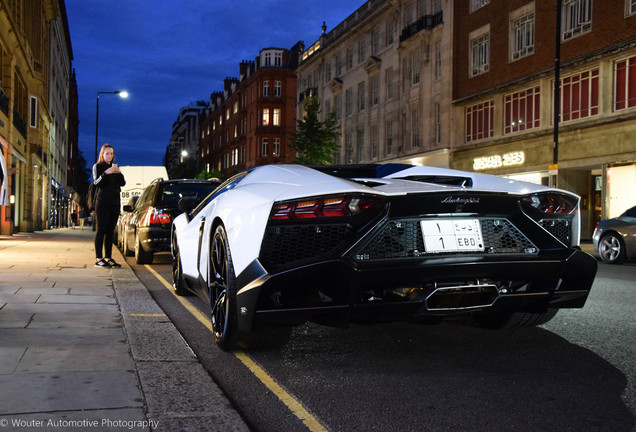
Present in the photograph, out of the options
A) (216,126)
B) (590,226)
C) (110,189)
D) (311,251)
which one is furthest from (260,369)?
(216,126)

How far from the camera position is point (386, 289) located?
3.72 m

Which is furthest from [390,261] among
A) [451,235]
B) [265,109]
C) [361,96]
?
[265,109]

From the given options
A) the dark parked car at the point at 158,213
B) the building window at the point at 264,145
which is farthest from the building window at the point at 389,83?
the building window at the point at 264,145

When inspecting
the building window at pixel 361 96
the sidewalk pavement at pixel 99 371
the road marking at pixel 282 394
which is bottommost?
the road marking at pixel 282 394

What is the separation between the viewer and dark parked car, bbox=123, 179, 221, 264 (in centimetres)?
1098

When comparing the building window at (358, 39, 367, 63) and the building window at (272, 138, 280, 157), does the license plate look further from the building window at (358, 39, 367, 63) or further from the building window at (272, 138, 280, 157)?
the building window at (272, 138, 280, 157)

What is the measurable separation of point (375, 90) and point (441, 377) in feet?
128

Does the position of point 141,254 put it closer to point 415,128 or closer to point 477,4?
point 477,4

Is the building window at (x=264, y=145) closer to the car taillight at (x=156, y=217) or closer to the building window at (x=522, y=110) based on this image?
the building window at (x=522, y=110)

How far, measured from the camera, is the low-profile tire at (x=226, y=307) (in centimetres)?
404

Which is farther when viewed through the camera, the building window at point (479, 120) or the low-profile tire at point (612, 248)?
the building window at point (479, 120)

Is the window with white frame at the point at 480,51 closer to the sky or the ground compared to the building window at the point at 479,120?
closer to the sky

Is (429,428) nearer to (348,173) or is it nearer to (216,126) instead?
(348,173)

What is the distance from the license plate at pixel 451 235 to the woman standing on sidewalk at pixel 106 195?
7.00 metres
